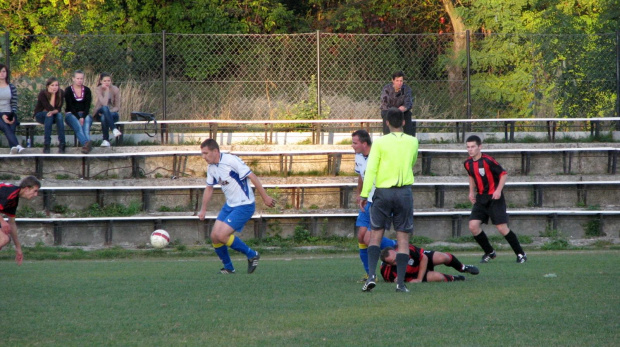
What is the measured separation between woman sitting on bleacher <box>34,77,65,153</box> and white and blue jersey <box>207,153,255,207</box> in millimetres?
6795

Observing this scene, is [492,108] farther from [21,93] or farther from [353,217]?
[21,93]

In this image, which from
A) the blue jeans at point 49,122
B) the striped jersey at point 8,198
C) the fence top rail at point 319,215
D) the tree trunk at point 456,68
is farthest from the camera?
the tree trunk at point 456,68

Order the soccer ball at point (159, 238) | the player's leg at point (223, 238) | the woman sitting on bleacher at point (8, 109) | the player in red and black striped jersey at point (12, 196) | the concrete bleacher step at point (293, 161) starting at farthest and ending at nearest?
the concrete bleacher step at point (293, 161), the woman sitting on bleacher at point (8, 109), the soccer ball at point (159, 238), the player's leg at point (223, 238), the player in red and black striped jersey at point (12, 196)

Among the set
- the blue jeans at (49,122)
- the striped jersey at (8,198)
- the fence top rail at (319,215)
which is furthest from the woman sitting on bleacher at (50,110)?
the striped jersey at (8,198)

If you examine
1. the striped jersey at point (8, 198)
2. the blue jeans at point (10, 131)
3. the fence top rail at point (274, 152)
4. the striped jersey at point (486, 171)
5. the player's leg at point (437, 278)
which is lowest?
the player's leg at point (437, 278)

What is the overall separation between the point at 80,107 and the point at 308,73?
5.22 m

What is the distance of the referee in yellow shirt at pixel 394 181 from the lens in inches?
320

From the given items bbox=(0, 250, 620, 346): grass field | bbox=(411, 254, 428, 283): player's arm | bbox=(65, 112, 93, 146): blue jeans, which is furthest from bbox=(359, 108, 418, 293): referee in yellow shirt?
bbox=(65, 112, 93, 146): blue jeans

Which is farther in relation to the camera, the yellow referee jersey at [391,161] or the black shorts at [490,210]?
the black shorts at [490,210]

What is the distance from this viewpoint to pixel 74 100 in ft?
54.6

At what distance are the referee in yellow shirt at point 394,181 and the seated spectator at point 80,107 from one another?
32.3ft

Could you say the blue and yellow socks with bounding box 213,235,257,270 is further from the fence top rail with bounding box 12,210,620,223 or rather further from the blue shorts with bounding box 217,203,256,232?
the fence top rail with bounding box 12,210,620,223

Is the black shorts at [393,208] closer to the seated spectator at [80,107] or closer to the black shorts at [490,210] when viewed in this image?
the black shorts at [490,210]

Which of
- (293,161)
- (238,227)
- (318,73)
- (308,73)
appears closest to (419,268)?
(238,227)
